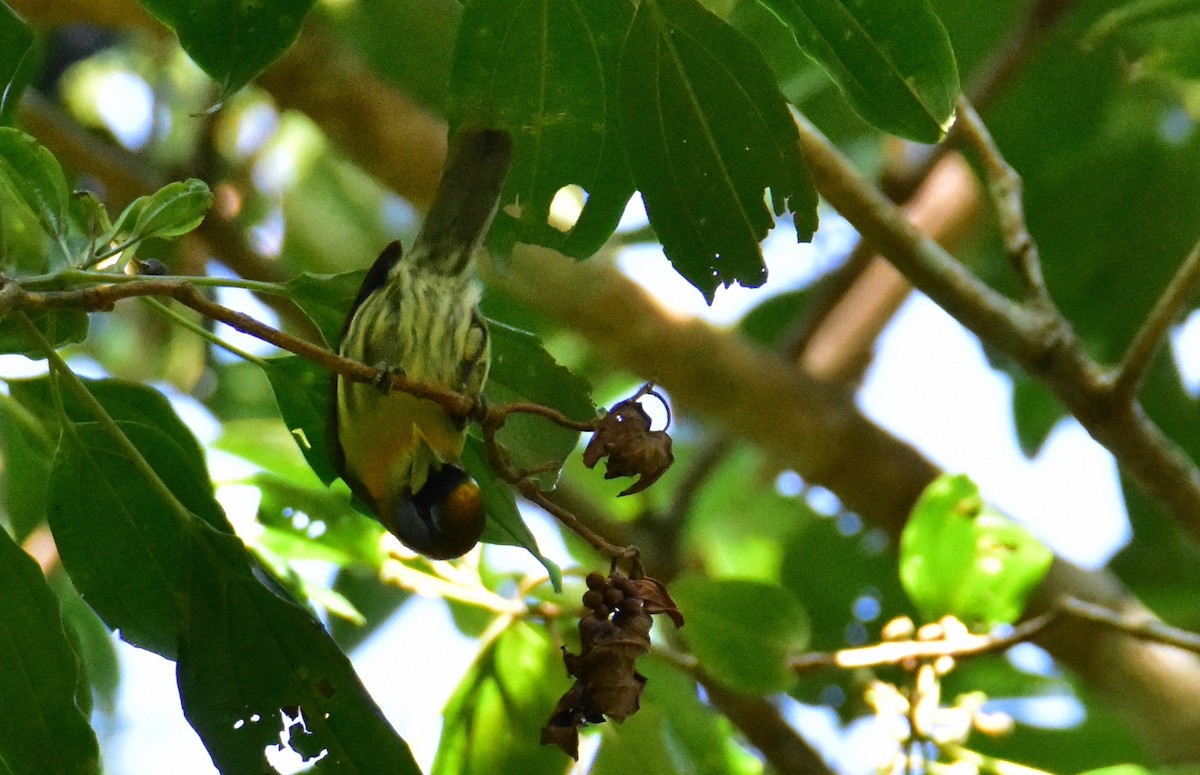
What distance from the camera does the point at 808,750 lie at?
3164 millimetres

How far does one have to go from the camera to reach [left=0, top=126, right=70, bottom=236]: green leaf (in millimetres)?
1843

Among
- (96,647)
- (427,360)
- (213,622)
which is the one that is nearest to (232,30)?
(213,622)

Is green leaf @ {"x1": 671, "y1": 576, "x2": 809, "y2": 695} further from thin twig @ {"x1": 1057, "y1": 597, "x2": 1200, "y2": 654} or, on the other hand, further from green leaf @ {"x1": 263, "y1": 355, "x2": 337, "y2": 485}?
green leaf @ {"x1": 263, "y1": 355, "x2": 337, "y2": 485}

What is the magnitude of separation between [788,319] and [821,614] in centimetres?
154

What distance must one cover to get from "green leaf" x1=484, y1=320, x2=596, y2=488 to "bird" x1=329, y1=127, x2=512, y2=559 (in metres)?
0.09

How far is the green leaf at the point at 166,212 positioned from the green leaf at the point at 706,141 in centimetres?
67

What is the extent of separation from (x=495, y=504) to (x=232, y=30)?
2.86 feet

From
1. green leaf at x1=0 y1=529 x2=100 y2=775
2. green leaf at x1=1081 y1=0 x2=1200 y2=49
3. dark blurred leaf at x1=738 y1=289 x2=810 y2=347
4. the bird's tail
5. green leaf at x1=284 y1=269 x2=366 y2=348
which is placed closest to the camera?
green leaf at x1=0 y1=529 x2=100 y2=775

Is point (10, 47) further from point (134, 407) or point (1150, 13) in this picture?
point (1150, 13)

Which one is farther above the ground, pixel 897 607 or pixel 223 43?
pixel 223 43

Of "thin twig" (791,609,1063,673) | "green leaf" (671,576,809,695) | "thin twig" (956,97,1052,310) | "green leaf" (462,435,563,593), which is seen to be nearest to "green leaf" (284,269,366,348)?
"green leaf" (462,435,563,593)

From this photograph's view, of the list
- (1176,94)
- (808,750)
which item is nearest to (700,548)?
(808,750)

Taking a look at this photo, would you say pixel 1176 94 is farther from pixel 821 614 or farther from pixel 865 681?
pixel 865 681

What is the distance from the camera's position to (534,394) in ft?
7.49
